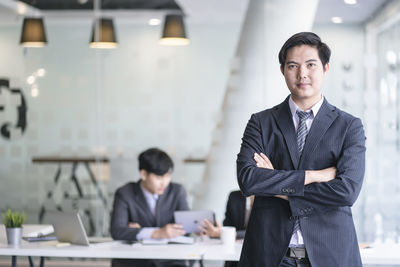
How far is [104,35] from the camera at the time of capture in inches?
267

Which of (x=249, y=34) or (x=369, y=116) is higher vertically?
(x=249, y=34)

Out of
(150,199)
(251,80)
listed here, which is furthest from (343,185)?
(251,80)

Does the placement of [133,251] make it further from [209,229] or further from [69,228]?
[209,229]

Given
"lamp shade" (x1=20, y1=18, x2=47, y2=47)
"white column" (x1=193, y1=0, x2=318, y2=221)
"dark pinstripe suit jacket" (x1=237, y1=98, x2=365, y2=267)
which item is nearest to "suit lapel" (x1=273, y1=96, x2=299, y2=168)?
"dark pinstripe suit jacket" (x1=237, y1=98, x2=365, y2=267)

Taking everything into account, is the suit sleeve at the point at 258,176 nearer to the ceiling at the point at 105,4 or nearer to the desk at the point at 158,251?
the desk at the point at 158,251

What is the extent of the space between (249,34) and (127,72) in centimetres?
129

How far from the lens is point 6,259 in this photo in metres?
6.99

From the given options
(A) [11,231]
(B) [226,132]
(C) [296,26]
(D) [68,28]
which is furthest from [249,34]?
(A) [11,231]

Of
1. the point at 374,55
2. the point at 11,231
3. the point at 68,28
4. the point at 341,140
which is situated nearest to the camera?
the point at 341,140

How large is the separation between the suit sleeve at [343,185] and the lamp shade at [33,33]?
497cm

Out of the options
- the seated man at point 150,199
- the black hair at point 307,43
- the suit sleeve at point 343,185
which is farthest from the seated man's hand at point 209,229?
the black hair at point 307,43

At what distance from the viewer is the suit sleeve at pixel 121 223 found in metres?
4.38

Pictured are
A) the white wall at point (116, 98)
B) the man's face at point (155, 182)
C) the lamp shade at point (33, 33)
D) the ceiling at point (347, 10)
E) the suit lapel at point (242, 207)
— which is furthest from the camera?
the lamp shade at point (33, 33)

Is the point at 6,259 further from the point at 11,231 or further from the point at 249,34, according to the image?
the point at 249,34
